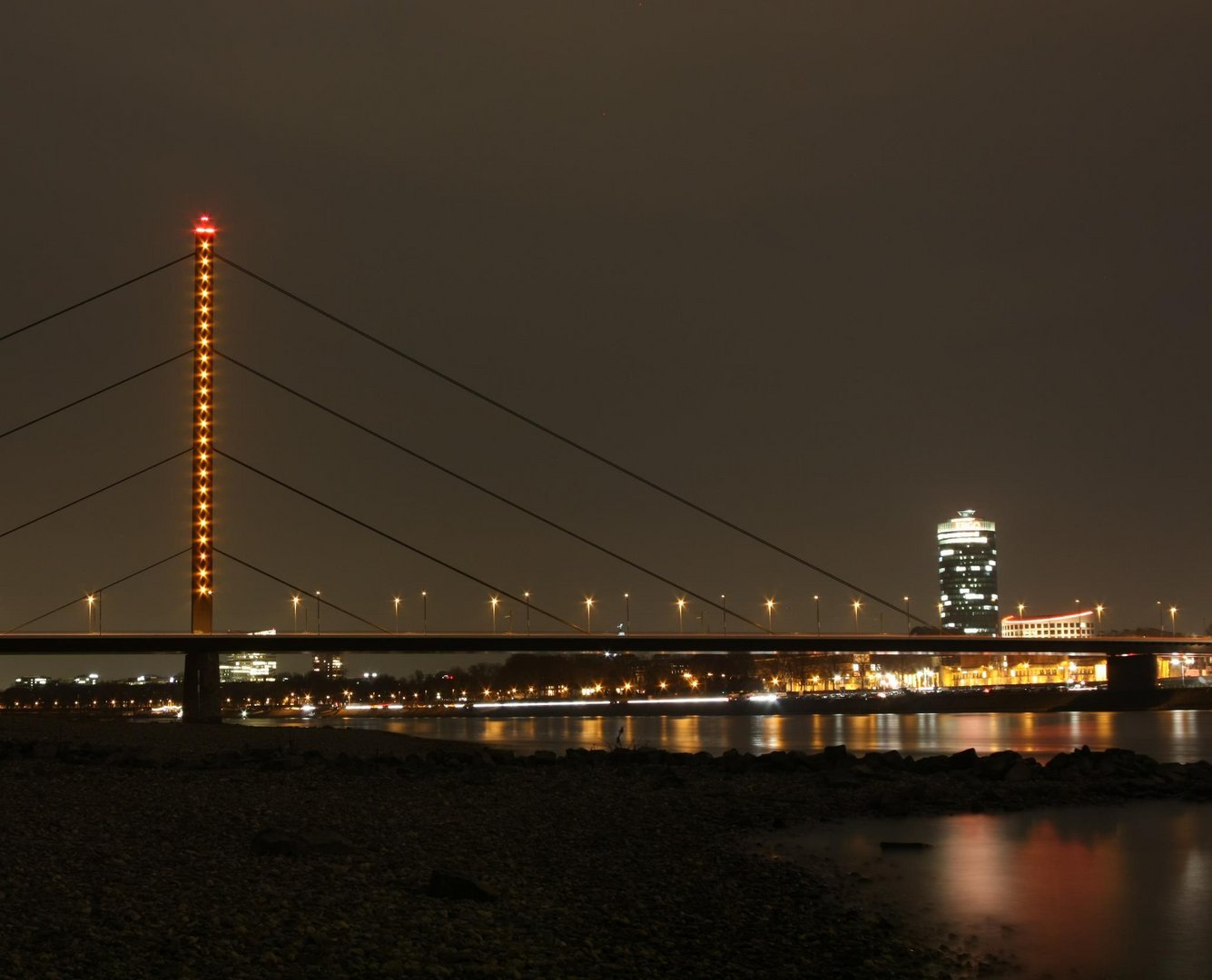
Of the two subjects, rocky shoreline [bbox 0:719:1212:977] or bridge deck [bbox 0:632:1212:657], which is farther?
bridge deck [bbox 0:632:1212:657]

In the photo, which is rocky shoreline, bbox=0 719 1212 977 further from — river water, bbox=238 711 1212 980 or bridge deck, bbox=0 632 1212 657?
bridge deck, bbox=0 632 1212 657

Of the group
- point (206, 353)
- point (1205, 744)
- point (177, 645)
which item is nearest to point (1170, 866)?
point (1205, 744)

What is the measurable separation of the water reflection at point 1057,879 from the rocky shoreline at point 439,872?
0.72 m

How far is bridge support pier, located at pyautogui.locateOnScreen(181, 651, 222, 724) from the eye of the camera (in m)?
46.4

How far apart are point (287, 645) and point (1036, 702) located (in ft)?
218

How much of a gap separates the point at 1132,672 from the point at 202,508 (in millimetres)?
63091

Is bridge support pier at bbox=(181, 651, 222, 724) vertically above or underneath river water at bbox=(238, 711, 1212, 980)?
above

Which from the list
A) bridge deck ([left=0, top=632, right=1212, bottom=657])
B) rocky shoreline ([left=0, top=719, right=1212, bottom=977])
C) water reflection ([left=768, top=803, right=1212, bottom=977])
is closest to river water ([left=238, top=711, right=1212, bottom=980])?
water reflection ([left=768, top=803, right=1212, bottom=977])

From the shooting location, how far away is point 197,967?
7.87m

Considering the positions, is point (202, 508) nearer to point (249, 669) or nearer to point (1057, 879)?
point (1057, 879)

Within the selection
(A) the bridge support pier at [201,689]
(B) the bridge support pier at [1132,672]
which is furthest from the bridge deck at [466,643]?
(B) the bridge support pier at [1132,672]

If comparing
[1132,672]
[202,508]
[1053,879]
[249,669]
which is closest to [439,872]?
[1053,879]

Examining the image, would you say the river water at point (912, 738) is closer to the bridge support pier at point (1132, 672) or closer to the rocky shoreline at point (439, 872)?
the rocky shoreline at point (439, 872)

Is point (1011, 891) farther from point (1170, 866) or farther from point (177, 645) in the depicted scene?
point (177, 645)
